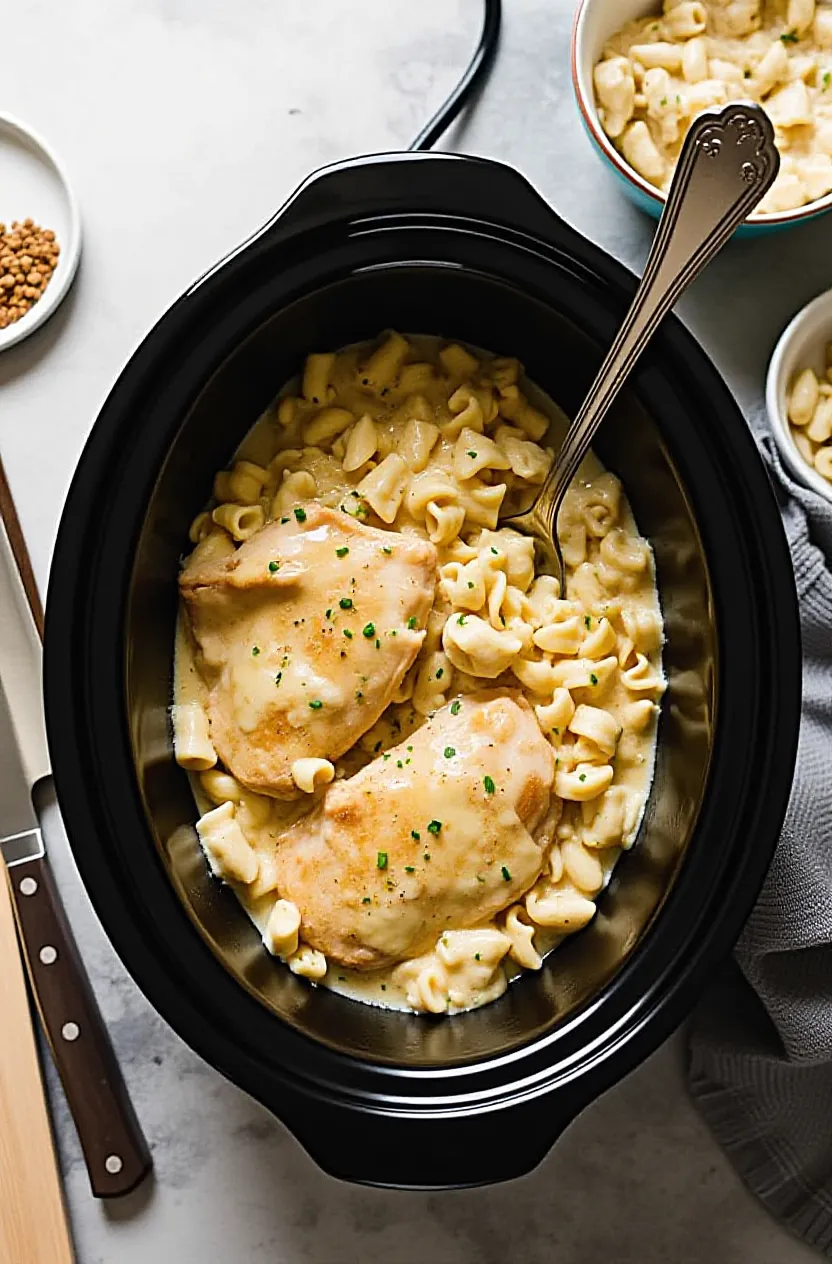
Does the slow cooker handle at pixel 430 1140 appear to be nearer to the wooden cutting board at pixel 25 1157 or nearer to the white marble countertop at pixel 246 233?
the white marble countertop at pixel 246 233

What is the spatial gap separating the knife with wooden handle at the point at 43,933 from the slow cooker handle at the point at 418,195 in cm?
73

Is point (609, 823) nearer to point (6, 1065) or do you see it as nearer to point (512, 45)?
point (6, 1065)

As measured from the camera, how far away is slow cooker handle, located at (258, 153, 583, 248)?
1.57 metres

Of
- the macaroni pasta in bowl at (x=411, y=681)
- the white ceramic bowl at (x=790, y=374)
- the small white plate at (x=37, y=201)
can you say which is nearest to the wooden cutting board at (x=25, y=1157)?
the macaroni pasta in bowl at (x=411, y=681)

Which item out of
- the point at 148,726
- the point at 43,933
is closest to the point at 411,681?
the point at 148,726

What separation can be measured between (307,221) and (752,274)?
813 mm

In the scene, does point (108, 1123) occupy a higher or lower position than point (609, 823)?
lower

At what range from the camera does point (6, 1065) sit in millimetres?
1994

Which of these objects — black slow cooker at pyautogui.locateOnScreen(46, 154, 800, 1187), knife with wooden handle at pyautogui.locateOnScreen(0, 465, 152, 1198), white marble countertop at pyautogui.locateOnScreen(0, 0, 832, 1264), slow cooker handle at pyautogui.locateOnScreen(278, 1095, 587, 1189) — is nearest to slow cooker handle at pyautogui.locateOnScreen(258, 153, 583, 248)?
black slow cooker at pyautogui.locateOnScreen(46, 154, 800, 1187)

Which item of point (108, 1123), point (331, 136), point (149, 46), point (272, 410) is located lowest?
point (108, 1123)

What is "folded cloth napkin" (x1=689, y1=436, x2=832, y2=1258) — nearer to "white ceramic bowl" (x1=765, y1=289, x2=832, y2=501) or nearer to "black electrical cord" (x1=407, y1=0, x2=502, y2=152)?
"white ceramic bowl" (x1=765, y1=289, x2=832, y2=501)

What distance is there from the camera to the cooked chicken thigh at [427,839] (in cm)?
171

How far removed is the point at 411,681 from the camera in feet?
5.95

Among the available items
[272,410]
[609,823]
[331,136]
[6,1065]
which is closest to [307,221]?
[272,410]
